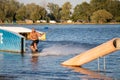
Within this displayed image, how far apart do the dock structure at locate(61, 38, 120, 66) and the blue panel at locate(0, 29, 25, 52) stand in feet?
38.3

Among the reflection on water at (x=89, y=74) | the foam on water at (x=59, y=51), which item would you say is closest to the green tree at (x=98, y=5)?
the foam on water at (x=59, y=51)

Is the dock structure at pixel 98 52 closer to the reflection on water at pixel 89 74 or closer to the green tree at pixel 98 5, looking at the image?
the reflection on water at pixel 89 74

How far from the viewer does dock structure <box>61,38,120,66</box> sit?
2135 centimetres

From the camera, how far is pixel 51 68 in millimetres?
23797

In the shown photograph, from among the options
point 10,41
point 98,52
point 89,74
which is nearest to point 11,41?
point 10,41

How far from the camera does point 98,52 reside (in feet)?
72.5

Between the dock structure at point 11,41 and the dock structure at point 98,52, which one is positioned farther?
the dock structure at point 11,41

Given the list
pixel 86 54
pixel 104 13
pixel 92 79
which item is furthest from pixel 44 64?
pixel 104 13

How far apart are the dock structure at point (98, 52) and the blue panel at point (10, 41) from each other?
1169 cm

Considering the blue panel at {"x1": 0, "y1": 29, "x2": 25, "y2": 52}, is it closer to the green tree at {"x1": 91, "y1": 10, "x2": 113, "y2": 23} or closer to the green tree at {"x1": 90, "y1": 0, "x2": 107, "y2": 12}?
the green tree at {"x1": 91, "y1": 10, "x2": 113, "y2": 23}

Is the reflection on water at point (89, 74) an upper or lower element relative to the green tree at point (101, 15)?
upper

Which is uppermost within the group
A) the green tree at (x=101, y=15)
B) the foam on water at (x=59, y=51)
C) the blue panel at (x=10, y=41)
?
the blue panel at (x=10, y=41)

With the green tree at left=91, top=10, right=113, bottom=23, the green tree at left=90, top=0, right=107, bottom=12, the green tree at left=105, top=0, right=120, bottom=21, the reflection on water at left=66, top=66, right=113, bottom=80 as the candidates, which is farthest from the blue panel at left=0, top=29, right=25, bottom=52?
the green tree at left=90, top=0, right=107, bottom=12

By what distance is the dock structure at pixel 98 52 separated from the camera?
21.3 m
